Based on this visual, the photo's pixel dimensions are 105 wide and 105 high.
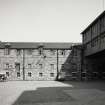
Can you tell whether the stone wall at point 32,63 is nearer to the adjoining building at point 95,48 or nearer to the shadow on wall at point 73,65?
the shadow on wall at point 73,65

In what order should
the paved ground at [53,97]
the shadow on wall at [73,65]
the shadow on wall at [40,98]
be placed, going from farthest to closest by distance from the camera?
the shadow on wall at [73,65] → the shadow on wall at [40,98] → the paved ground at [53,97]

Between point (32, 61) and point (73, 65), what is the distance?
9.47m

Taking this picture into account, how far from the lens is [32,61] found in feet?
119

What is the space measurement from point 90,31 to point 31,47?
14.1 metres

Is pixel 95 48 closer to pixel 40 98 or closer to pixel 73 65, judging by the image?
pixel 73 65

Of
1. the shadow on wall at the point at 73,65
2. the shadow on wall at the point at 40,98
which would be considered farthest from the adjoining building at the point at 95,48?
the shadow on wall at the point at 40,98

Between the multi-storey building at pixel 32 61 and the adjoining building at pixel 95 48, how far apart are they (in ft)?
16.4

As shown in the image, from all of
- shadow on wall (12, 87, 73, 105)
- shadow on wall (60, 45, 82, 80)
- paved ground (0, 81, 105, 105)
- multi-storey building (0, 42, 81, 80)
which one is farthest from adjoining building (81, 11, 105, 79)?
shadow on wall (12, 87, 73, 105)

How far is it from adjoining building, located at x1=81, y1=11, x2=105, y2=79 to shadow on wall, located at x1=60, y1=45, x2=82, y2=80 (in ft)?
5.25

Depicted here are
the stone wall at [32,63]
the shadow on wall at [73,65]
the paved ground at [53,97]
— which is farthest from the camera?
the shadow on wall at [73,65]

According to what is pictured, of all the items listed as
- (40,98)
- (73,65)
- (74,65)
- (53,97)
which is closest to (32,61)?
(73,65)

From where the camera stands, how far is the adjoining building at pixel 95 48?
24.0 m

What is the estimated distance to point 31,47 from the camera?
36438 millimetres

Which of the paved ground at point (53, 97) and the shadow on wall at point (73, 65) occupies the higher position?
the shadow on wall at point (73, 65)
